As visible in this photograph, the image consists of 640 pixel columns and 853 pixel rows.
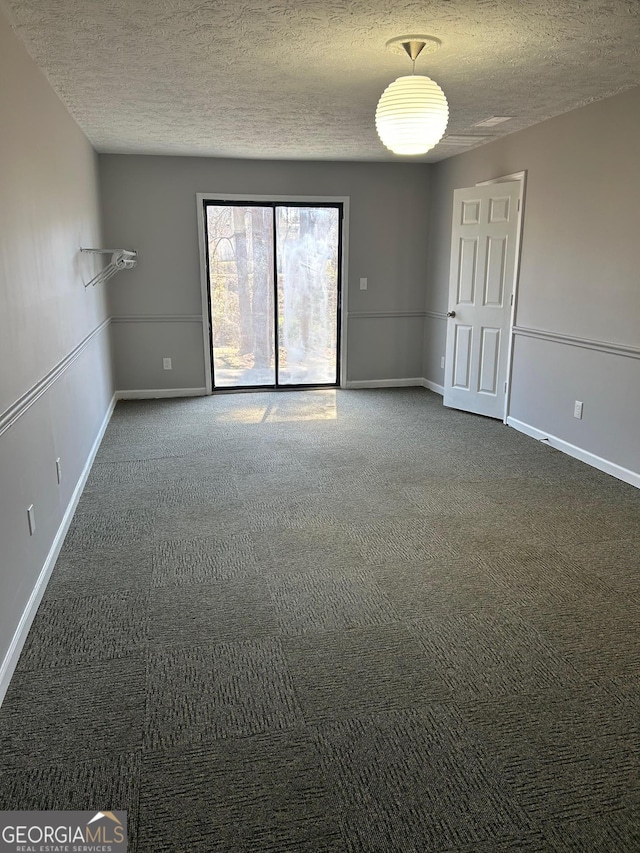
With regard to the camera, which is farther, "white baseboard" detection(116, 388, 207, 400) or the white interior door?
"white baseboard" detection(116, 388, 207, 400)

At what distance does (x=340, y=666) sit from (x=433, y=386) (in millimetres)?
5005

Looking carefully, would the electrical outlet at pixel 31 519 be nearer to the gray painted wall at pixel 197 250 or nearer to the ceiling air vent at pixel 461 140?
the gray painted wall at pixel 197 250

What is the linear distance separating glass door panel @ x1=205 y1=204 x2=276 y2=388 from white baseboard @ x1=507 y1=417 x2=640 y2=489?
2.75m

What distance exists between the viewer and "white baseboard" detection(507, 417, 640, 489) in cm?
406

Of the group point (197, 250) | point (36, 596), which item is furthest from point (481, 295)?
point (36, 596)

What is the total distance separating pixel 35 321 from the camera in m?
2.88

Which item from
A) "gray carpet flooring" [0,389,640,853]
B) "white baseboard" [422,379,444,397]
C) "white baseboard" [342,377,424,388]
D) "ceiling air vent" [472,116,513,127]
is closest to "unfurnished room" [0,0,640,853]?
"gray carpet flooring" [0,389,640,853]

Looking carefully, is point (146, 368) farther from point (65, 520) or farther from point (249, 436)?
point (65, 520)

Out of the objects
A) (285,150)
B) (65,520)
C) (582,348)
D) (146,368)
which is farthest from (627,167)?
(146,368)

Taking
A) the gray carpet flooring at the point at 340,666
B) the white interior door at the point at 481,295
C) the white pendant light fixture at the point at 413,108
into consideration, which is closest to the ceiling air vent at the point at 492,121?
the white interior door at the point at 481,295

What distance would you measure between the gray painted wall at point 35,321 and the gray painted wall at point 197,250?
1761mm

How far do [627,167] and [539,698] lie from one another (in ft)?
10.9

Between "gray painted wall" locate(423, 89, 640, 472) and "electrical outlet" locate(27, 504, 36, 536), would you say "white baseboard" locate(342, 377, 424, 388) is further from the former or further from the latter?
"electrical outlet" locate(27, 504, 36, 536)

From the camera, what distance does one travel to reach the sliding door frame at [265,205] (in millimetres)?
6336
